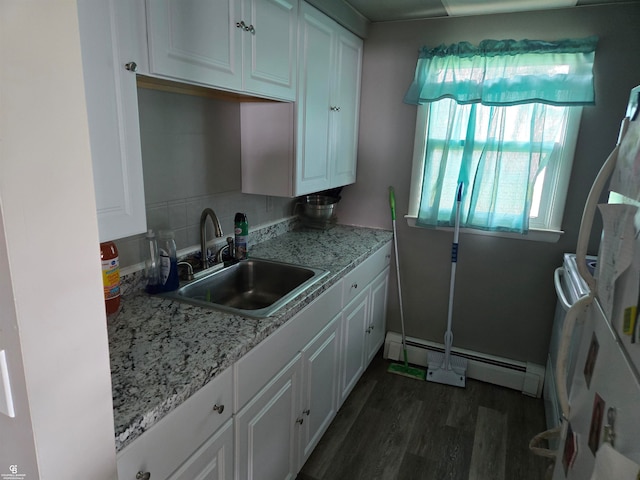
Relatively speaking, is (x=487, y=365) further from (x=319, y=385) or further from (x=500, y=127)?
(x=500, y=127)

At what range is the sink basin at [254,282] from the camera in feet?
6.23

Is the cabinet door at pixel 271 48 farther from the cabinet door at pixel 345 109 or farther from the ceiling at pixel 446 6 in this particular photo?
the ceiling at pixel 446 6

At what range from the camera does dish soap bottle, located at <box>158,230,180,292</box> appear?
5.30 ft

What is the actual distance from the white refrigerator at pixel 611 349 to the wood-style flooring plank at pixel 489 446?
892 mm

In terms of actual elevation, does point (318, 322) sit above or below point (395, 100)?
below

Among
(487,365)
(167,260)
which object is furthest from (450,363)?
(167,260)

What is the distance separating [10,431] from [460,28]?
275 centimetres

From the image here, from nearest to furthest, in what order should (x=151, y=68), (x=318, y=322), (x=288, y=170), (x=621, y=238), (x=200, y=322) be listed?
(x=621, y=238) < (x=151, y=68) < (x=200, y=322) < (x=318, y=322) < (x=288, y=170)

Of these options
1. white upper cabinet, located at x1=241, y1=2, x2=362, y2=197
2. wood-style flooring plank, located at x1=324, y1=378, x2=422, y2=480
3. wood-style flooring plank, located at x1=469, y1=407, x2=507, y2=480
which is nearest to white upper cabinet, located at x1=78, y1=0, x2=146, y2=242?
white upper cabinet, located at x1=241, y1=2, x2=362, y2=197

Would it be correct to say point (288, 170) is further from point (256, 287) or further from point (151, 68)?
point (151, 68)

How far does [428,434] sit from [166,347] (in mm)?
1645

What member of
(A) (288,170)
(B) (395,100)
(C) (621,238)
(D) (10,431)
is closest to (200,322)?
(D) (10,431)

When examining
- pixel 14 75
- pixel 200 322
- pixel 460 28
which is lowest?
pixel 200 322

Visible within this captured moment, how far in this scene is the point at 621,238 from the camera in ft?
2.84
